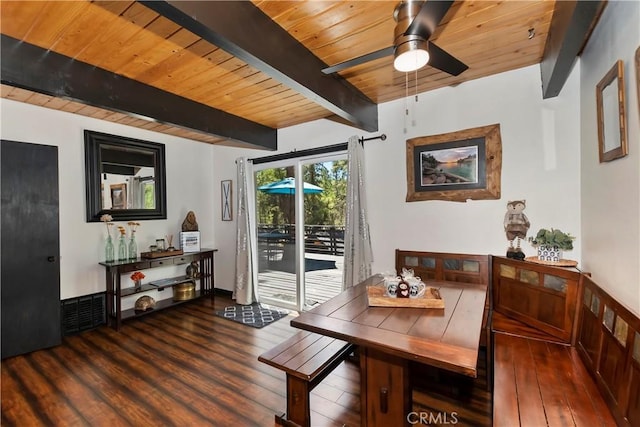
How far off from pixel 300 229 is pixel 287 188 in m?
0.63

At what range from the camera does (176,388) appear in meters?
2.21

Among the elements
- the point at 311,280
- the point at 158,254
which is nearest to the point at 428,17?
the point at 311,280

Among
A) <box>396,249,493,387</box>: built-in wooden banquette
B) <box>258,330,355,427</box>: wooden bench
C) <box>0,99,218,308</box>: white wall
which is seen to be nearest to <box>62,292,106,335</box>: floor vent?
<box>0,99,218,308</box>: white wall

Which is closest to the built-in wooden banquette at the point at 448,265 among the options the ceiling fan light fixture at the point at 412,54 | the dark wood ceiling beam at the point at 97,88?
the ceiling fan light fixture at the point at 412,54

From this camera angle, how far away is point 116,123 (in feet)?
11.8

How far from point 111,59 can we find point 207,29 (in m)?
1.25

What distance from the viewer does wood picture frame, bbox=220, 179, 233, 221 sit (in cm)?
459

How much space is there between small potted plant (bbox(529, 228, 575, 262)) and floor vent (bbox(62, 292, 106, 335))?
458 centimetres

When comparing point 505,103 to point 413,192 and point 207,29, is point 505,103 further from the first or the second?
point 207,29

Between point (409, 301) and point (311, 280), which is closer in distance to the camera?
point (409, 301)

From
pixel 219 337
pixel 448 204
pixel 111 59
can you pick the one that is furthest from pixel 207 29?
pixel 219 337

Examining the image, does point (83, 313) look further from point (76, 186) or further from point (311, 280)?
point (311, 280)

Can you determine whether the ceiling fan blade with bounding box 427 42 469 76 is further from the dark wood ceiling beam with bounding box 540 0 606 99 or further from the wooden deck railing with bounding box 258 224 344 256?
the wooden deck railing with bounding box 258 224 344 256

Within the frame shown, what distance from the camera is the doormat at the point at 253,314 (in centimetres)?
352
